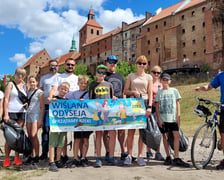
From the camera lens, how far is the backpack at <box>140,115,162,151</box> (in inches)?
194

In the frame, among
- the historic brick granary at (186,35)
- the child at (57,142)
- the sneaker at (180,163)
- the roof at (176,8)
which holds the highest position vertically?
the roof at (176,8)

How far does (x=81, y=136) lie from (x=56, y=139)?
55cm

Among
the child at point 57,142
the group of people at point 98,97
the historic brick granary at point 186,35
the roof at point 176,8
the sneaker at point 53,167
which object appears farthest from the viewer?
the roof at point 176,8

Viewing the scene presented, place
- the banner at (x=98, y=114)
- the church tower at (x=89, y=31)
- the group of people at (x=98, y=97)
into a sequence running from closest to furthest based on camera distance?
the group of people at (x=98, y=97), the banner at (x=98, y=114), the church tower at (x=89, y=31)

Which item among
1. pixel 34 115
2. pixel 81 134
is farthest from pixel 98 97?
pixel 34 115

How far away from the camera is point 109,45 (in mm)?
62906

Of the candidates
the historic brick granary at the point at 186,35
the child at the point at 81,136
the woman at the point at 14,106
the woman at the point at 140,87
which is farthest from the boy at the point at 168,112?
the historic brick granary at the point at 186,35

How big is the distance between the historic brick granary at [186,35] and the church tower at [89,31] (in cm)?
2842

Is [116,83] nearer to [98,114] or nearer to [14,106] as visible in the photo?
[98,114]

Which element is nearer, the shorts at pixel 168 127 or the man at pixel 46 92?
the shorts at pixel 168 127

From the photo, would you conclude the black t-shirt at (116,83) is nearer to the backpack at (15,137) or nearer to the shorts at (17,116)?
the shorts at (17,116)

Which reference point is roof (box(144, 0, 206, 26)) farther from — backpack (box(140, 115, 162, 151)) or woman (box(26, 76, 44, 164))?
woman (box(26, 76, 44, 164))

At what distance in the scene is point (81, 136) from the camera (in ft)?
16.9

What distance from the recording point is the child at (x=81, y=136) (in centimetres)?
497
